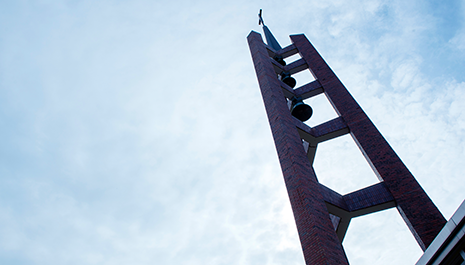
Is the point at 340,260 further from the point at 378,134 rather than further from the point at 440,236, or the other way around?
the point at 378,134

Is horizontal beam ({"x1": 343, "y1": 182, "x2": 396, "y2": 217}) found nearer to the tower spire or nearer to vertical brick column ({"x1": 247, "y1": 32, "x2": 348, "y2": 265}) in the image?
vertical brick column ({"x1": 247, "y1": 32, "x2": 348, "y2": 265})

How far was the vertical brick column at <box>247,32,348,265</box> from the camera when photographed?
20.7 feet

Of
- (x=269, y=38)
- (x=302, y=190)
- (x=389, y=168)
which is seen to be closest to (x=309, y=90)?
(x=389, y=168)

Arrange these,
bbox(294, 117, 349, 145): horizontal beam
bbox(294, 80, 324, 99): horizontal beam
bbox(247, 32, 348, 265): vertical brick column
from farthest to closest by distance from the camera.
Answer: bbox(294, 80, 324, 99): horizontal beam
bbox(294, 117, 349, 145): horizontal beam
bbox(247, 32, 348, 265): vertical brick column

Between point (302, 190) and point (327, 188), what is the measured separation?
1141 mm

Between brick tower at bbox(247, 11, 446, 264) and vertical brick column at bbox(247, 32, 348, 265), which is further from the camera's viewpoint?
brick tower at bbox(247, 11, 446, 264)

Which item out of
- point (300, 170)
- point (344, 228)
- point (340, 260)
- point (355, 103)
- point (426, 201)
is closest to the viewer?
point (340, 260)

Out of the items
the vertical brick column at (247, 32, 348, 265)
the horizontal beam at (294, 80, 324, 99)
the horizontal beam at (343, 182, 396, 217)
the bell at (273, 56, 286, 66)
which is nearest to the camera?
the vertical brick column at (247, 32, 348, 265)

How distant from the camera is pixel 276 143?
895 centimetres

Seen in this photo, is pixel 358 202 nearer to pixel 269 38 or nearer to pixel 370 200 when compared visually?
pixel 370 200

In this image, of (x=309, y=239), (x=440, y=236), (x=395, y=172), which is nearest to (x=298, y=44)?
(x=395, y=172)

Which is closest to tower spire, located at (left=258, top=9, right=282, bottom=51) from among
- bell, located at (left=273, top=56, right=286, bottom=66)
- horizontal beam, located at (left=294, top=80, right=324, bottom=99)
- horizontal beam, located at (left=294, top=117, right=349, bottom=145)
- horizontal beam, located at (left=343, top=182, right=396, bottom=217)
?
bell, located at (left=273, top=56, right=286, bottom=66)

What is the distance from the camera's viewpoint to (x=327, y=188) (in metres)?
8.12

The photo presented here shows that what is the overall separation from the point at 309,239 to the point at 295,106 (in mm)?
5195
